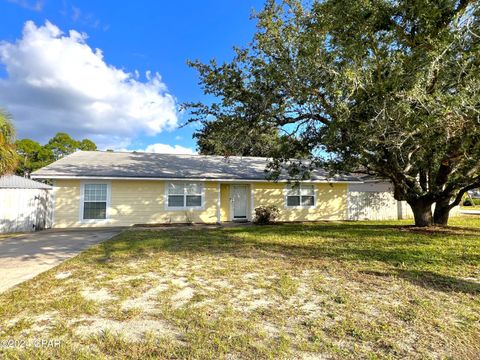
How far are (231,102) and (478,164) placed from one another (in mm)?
8562

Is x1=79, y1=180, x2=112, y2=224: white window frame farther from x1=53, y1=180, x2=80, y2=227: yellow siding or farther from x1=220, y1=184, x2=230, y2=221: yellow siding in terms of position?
x1=220, y1=184, x2=230, y2=221: yellow siding

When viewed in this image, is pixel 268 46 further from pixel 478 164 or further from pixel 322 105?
pixel 478 164

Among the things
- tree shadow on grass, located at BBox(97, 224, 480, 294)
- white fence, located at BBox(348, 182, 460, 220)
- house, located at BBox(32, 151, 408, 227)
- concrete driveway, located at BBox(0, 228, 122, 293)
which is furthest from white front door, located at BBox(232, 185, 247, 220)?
concrete driveway, located at BBox(0, 228, 122, 293)

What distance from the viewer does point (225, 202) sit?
53.5 feet

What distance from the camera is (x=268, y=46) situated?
8414 mm

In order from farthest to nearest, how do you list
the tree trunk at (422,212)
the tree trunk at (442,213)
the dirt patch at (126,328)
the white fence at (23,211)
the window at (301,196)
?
1. the window at (301,196)
2. the tree trunk at (442,213)
3. the white fence at (23,211)
4. the tree trunk at (422,212)
5. the dirt patch at (126,328)

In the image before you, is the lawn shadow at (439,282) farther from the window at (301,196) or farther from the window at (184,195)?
the window at (301,196)

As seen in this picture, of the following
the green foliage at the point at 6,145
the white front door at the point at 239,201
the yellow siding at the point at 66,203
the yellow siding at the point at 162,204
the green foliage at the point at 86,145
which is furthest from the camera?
the green foliage at the point at 86,145

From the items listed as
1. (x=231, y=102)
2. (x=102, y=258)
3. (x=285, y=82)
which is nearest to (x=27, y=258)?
(x=102, y=258)

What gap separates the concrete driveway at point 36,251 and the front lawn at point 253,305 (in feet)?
1.43

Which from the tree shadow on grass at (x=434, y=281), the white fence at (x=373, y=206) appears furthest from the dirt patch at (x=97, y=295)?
the white fence at (x=373, y=206)

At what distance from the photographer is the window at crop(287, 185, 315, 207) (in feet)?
55.8

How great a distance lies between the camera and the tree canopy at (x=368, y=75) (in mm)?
6820

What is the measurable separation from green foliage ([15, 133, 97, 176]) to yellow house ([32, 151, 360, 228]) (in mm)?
27593
